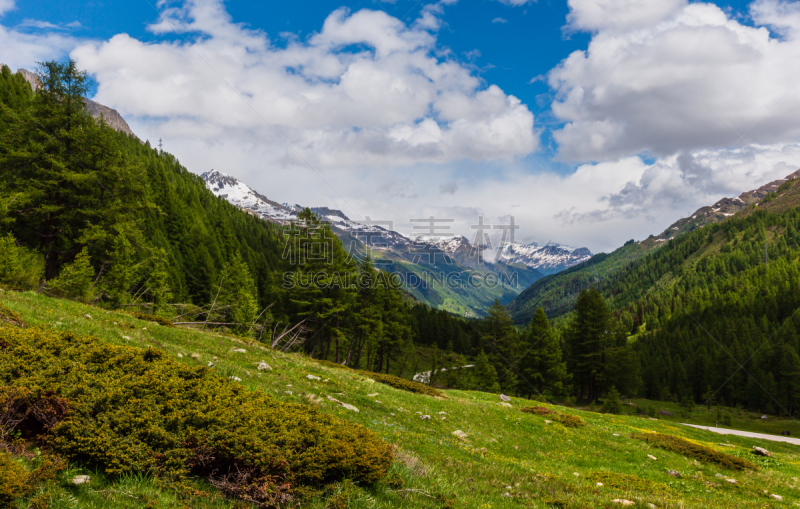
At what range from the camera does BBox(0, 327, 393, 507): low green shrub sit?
561cm

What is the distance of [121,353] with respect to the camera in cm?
816

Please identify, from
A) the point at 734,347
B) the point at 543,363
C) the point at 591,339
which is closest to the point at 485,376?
the point at 543,363

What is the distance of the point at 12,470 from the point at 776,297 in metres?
197

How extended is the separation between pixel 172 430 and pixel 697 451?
2334 cm

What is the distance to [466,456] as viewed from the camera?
11.9 m

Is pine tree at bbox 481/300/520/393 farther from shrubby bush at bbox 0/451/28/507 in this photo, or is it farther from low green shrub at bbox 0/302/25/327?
shrubby bush at bbox 0/451/28/507

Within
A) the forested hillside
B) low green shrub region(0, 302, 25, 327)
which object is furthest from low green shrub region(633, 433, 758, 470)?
the forested hillside

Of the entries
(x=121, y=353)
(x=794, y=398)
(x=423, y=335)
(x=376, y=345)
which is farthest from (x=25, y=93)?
(x=794, y=398)

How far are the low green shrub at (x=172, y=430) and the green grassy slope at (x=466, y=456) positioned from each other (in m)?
0.41

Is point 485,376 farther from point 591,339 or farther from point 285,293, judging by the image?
point 285,293

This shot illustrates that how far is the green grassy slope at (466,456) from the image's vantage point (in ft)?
23.6

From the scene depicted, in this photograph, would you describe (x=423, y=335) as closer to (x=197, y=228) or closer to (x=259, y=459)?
(x=197, y=228)

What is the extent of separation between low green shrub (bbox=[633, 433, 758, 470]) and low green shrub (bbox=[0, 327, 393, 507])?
1917cm

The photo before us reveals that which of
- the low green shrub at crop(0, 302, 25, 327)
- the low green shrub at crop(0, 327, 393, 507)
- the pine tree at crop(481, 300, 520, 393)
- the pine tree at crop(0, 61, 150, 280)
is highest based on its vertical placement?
the pine tree at crop(0, 61, 150, 280)
